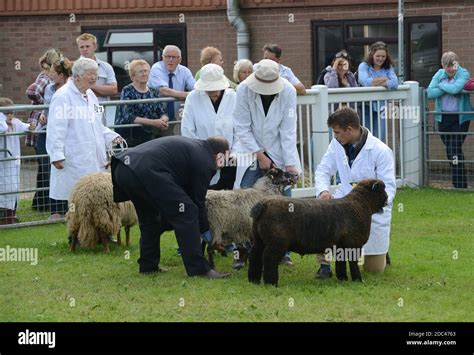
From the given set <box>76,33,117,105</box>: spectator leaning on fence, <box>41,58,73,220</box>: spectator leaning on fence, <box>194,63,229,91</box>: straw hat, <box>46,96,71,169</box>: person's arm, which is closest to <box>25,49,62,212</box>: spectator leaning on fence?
<box>41,58,73,220</box>: spectator leaning on fence

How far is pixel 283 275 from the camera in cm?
1102

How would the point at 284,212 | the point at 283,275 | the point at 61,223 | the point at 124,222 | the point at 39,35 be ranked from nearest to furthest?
the point at 284,212 → the point at 283,275 → the point at 124,222 → the point at 61,223 → the point at 39,35

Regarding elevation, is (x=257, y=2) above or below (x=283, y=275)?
above

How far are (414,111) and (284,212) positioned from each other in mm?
7483

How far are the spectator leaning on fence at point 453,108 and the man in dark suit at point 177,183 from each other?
697 centimetres

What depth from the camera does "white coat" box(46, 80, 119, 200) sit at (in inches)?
510

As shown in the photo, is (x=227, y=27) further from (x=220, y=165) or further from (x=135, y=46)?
(x=220, y=165)

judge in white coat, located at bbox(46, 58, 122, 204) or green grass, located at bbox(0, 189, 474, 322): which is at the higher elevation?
judge in white coat, located at bbox(46, 58, 122, 204)

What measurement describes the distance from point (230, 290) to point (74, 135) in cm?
364

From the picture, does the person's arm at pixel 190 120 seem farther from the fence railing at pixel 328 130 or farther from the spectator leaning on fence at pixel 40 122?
the spectator leaning on fence at pixel 40 122

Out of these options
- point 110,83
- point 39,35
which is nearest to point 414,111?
point 110,83

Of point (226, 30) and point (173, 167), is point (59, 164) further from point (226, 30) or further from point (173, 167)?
point (226, 30)

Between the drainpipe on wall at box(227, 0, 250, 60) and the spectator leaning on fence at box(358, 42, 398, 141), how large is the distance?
4.85 meters

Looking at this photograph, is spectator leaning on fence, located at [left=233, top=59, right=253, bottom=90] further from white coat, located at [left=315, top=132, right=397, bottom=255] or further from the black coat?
the black coat
